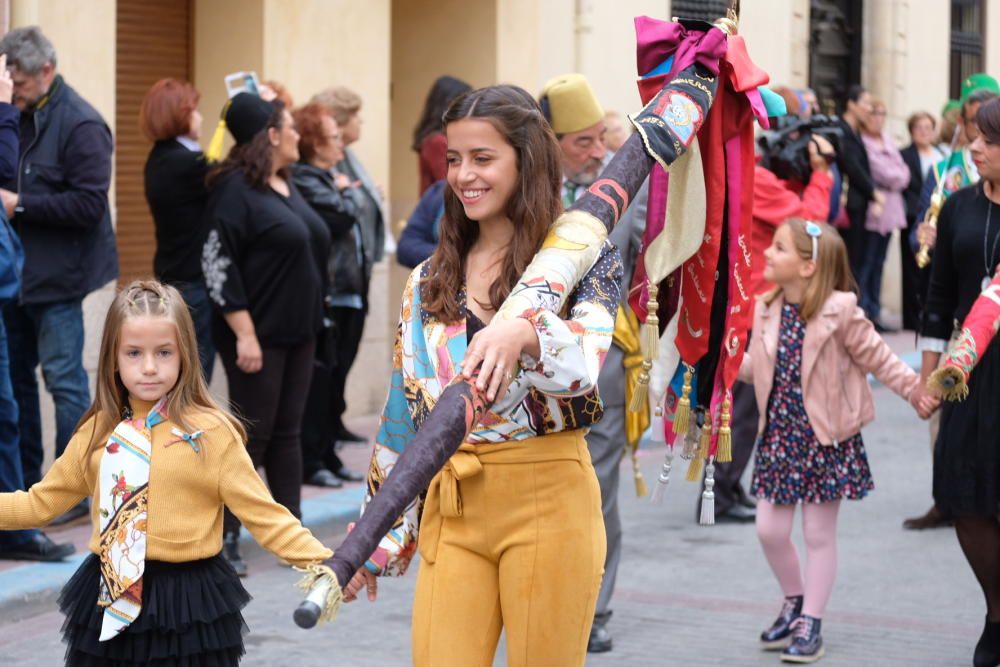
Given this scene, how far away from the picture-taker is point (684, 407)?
4.47m

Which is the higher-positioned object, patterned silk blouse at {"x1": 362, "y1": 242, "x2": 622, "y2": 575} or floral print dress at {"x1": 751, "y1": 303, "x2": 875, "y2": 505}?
patterned silk blouse at {"x1": 362, "y1": 242, "x2": 622, "y2": 575}

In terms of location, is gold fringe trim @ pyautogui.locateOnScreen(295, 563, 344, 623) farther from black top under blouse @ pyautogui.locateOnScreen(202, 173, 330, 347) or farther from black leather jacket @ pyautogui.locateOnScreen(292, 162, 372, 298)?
black leather jacket @ pyautogui.locateOnScreen(292, 162, 372, 298)

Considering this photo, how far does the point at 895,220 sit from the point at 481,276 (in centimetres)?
1368

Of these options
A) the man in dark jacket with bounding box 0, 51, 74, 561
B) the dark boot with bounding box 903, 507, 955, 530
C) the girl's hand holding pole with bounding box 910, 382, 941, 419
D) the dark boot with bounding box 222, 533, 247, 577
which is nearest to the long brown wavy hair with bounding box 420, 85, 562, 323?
the girl's hand holding pole with bounding box 910, 382, 941, 419

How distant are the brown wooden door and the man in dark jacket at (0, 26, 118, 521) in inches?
104

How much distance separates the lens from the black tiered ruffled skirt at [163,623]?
4.31m

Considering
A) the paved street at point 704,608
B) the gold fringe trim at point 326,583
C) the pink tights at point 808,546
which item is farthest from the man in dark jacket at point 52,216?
the gold fringe trim at point 326,583

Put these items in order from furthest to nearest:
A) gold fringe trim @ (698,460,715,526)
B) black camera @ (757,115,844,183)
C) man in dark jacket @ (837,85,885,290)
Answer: man in dark jacket @ (837,85,885,290) < black camera @ (757,115,844,183) < gold fringe trim @ (698,460,715,526)

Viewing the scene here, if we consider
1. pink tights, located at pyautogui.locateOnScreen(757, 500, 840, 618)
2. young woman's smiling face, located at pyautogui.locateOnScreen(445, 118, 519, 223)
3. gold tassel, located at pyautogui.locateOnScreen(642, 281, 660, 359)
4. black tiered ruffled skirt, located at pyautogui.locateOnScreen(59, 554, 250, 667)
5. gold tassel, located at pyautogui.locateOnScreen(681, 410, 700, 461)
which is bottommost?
pink tights, located at pyautogui.locateOnScreen(757, 500, 840, 618)

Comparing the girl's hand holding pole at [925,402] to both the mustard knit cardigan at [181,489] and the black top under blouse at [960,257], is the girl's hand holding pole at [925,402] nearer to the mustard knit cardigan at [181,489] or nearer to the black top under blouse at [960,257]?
the black top under blouse at [960,257]

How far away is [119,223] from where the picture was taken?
10422 millimetres

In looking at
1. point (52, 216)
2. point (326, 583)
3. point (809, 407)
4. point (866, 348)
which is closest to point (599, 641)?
point (809, 407)

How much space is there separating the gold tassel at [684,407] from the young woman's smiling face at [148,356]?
1.31 metres

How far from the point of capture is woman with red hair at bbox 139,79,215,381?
27.5ft
